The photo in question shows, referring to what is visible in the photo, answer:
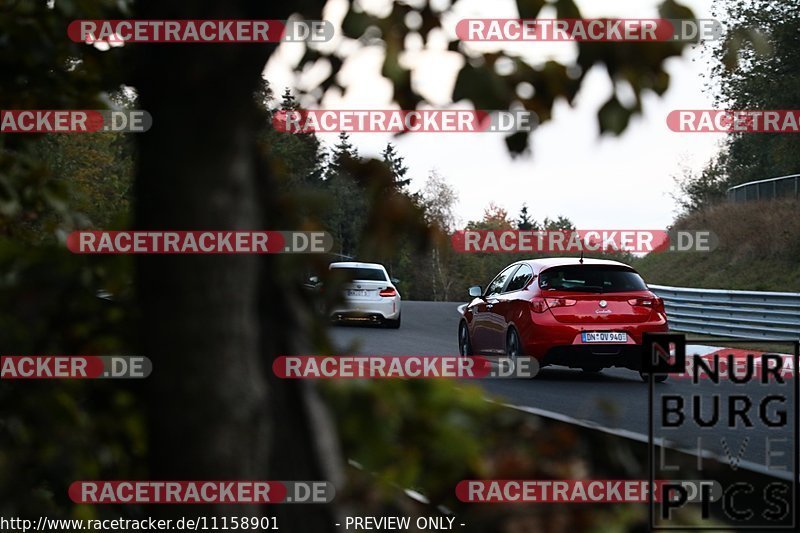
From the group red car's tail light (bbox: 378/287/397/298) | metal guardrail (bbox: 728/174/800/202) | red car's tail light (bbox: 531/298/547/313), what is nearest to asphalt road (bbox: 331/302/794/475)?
red car's tail light (bbox: 531/298/547/313)

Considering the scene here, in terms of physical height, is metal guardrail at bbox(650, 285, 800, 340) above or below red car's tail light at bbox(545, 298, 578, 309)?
below

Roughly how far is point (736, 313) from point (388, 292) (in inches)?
313

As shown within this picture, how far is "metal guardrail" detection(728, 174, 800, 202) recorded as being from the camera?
41269mm

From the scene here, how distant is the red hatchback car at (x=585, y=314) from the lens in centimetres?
1480

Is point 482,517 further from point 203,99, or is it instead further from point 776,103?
point 776,103

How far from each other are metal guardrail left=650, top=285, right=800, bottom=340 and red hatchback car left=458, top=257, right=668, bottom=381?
995 cm

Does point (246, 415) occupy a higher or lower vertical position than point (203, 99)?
lower

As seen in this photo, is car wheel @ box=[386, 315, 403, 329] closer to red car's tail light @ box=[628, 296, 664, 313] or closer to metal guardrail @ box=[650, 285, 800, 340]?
metal guardrail @ box=[650, 285, 800, 340]

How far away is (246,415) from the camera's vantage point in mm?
2043

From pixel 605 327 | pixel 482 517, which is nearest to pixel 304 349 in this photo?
pixel 482 517

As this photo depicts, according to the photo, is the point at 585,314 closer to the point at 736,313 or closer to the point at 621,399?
the point at 621,399

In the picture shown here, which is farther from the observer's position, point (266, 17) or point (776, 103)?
point (776, 103)

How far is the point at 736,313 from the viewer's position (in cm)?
2653

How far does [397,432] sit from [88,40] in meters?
2.30
